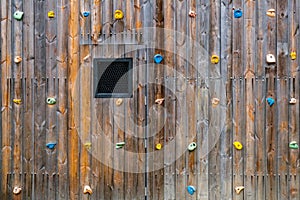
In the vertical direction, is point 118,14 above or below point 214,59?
above

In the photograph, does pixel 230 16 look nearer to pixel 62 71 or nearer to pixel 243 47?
pixel 243 47

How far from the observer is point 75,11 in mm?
3713

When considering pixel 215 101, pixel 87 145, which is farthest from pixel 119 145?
pixel 215 101

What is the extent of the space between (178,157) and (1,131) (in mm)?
1868

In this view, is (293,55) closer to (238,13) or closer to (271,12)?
(271,12)

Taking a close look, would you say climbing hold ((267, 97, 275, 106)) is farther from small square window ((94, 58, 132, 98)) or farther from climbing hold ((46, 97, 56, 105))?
climbing hold ((46, 97, 56, 105))

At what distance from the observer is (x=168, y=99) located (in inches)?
146

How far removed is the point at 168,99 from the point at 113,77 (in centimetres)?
62

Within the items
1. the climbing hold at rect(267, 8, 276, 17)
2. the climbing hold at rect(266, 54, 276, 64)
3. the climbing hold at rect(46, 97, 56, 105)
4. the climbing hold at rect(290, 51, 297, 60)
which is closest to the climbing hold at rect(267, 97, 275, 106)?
the climbing hold at rect(266, 54, 276, 64)

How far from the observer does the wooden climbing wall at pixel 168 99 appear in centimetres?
368

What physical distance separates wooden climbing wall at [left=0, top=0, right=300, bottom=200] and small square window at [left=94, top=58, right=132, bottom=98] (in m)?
0.06

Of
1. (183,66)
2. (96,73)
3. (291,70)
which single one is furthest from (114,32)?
(291,70)

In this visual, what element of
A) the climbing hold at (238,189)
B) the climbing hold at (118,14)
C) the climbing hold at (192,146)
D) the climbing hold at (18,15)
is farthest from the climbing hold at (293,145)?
the climbing hold at (18,15)

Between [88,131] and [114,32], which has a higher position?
[114,32]
